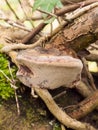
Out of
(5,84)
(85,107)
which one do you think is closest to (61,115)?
(85,107)

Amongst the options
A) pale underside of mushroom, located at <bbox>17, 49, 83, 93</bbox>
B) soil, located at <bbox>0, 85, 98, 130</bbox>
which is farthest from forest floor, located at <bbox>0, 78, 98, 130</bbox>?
pale underside of mushroom, located at <bbox>17, 49, 83, 93</bbox>

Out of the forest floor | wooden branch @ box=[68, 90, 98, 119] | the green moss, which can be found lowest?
wooden branch @ box=[68, 90, 98, 119]

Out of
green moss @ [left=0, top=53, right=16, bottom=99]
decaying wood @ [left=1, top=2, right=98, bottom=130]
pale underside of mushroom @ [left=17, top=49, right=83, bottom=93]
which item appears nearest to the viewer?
pale underside of mushroom @ [left=17, top=49, right=83, bottom=93]

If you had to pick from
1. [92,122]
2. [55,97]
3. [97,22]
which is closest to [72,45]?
[97,22]

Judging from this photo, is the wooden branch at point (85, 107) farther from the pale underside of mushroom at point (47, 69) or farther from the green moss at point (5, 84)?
the green moss at point (5, 84)

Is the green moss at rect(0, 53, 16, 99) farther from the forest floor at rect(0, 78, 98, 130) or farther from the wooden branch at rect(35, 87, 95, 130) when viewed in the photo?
the wooden branch at rect(35, 87, 95, 130)

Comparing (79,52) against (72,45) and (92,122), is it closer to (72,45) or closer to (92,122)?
(72,45)

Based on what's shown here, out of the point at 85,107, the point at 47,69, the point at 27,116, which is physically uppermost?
the point at 47,69

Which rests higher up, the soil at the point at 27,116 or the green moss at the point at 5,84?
the green moss at the point at 5,84

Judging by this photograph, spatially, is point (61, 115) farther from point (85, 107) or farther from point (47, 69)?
point (47, 69)

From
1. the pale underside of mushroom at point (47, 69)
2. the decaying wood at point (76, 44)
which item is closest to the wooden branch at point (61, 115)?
the decaying wood at point (76, 44)

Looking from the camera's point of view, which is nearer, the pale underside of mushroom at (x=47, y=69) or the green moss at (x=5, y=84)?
the pale underside of mushroom at (x=47, y=69)
